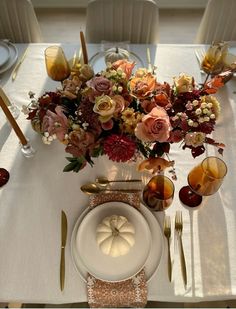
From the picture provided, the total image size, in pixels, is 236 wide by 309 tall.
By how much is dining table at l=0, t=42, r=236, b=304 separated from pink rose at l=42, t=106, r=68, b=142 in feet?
0.98

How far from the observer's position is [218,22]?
150 cm

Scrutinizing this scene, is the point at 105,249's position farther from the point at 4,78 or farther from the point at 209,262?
the point at 4,78

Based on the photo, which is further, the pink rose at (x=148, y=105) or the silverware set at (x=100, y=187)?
the silverware set at (x=100, y=187)

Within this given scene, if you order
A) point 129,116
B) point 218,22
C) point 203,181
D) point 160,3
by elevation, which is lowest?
point 160,3

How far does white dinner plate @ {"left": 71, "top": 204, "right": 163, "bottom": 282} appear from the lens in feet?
2.73

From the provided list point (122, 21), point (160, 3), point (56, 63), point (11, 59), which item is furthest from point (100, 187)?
point (160, 3)

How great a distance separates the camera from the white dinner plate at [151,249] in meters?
0.83

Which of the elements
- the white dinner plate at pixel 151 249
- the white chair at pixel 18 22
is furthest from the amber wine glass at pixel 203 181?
the white chair at pixel 18 22

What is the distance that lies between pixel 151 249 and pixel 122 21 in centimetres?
111

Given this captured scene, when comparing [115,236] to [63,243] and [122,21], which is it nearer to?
[63,243]

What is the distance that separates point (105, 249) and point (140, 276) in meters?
0.13

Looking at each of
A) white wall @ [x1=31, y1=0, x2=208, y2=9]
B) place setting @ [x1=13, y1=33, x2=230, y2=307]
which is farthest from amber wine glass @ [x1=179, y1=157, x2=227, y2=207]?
white wall @ [x1=31, y1=0, x2=208, y2=9]

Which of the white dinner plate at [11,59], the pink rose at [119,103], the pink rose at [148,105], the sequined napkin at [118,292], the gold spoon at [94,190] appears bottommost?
the sequined napkin at [118,292]

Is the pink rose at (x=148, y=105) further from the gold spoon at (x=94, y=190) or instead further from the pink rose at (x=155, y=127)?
the gold spoon at (x=94, y=190)
